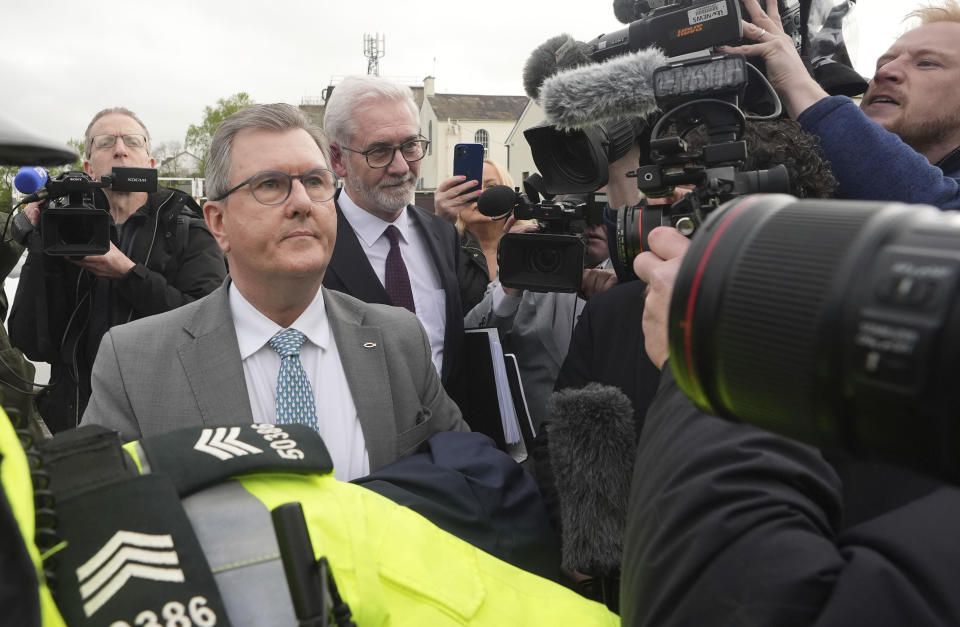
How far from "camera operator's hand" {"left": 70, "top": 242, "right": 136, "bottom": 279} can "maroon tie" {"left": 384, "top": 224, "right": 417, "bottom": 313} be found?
1.12 m

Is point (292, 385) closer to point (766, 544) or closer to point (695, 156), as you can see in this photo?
point (695, 156)

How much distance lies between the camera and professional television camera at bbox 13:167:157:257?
2.98 m

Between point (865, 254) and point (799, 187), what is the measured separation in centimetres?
106

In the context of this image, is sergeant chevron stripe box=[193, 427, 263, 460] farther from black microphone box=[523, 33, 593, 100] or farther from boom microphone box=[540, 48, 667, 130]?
black microphone box=[523, 33, 593, 100]

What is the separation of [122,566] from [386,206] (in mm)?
2349

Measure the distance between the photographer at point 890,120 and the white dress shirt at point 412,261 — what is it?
1582 mm

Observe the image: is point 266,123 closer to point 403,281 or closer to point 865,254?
point 403,281

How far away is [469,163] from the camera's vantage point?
10.9 feet

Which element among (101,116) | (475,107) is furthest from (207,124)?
(101,116)

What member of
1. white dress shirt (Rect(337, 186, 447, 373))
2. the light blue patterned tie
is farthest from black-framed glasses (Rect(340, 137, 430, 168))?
the light blue patterned tie

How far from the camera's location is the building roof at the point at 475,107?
140ft

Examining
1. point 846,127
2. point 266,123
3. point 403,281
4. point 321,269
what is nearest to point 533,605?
point 321,269

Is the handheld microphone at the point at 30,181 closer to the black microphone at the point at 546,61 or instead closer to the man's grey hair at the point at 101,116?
the man's grey hair at the point at 101,116

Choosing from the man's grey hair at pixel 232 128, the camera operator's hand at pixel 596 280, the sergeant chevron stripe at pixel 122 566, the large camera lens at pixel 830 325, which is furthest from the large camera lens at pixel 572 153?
the sergeant chevron stripe at pixel 122 566
